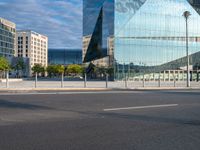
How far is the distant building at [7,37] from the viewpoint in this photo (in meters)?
166

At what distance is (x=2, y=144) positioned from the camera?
6.73 meters

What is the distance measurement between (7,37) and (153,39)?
116780mm

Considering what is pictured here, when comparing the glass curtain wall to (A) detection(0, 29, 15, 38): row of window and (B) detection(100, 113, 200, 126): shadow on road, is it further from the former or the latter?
(A) detection(0, 29, 15, 38): row of window

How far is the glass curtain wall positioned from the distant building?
109140 millimetres

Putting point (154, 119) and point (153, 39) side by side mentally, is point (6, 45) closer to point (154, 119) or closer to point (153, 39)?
point (153, 39)

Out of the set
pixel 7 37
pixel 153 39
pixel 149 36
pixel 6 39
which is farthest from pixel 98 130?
pixel 7 37

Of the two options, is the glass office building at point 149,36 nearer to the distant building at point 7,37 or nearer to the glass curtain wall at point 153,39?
the glass curtain wall at point 153,39

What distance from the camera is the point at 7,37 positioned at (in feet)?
567

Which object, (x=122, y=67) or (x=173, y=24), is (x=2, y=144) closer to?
(x=122, y=67)

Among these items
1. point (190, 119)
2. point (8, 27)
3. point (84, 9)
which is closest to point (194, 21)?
point (84, 9)

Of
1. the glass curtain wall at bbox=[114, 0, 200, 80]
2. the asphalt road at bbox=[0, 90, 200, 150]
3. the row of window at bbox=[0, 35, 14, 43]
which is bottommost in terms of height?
the asphalt road at bbox=[0, 90, 200, 150]

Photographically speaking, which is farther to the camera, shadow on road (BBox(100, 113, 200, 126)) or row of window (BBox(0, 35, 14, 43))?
row of window (BBox(0, 35, 14, 43))

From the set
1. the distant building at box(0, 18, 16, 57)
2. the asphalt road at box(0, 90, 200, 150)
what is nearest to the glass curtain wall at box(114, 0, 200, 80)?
the asphalt road at box(0, 90, 200, 150)

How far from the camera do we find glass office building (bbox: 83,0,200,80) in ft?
222
